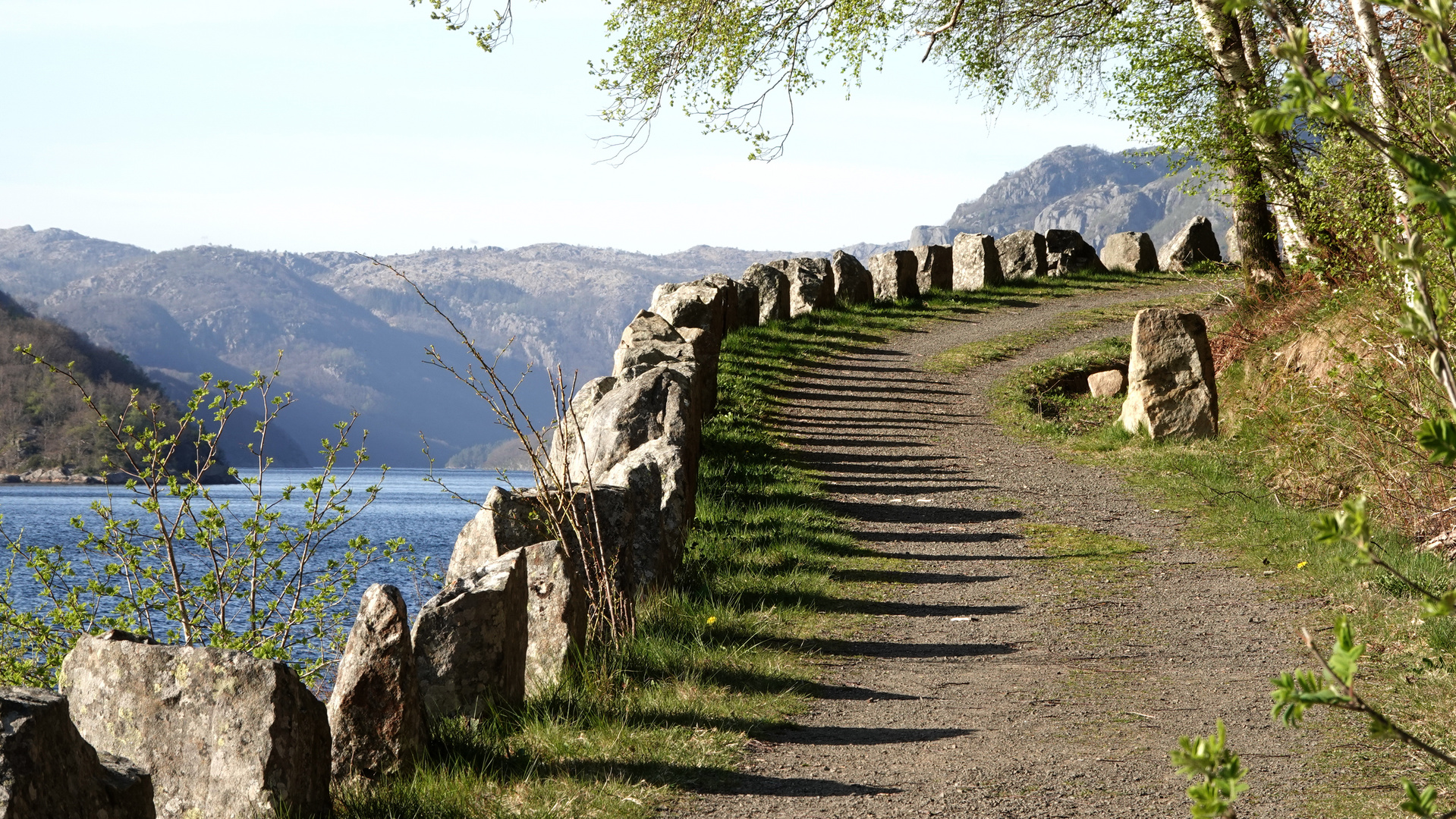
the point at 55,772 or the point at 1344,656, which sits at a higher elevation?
the point at 1344,656

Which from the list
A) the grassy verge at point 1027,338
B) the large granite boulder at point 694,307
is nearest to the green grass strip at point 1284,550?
the grassy verge at point 1027,338

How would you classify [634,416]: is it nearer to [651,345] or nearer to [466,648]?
[651,345]

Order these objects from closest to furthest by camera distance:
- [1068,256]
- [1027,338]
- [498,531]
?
1. [498,531]
2. [1027,338]
3. [1068,256]

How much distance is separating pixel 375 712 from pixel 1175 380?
991 centimetres

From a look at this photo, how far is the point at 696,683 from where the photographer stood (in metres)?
5.57

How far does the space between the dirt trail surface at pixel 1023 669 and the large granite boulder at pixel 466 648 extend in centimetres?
116

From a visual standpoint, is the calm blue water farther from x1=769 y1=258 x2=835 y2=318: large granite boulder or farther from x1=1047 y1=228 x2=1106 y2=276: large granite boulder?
x1=1047 y1=228 x2=1106 y2=276: large granite boulder

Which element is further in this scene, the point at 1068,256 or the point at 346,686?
the point at 1068,256

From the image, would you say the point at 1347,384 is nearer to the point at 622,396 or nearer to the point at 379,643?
the point at 622,396

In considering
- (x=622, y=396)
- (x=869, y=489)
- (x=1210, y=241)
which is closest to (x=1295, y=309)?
(x=869, y=489)

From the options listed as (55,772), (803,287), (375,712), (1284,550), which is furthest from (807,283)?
(55,772)

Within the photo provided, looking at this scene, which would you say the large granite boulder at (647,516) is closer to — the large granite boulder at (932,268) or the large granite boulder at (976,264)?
the large granite boulder at (932,268)

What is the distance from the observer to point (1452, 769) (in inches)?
169

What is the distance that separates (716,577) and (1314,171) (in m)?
6.02
